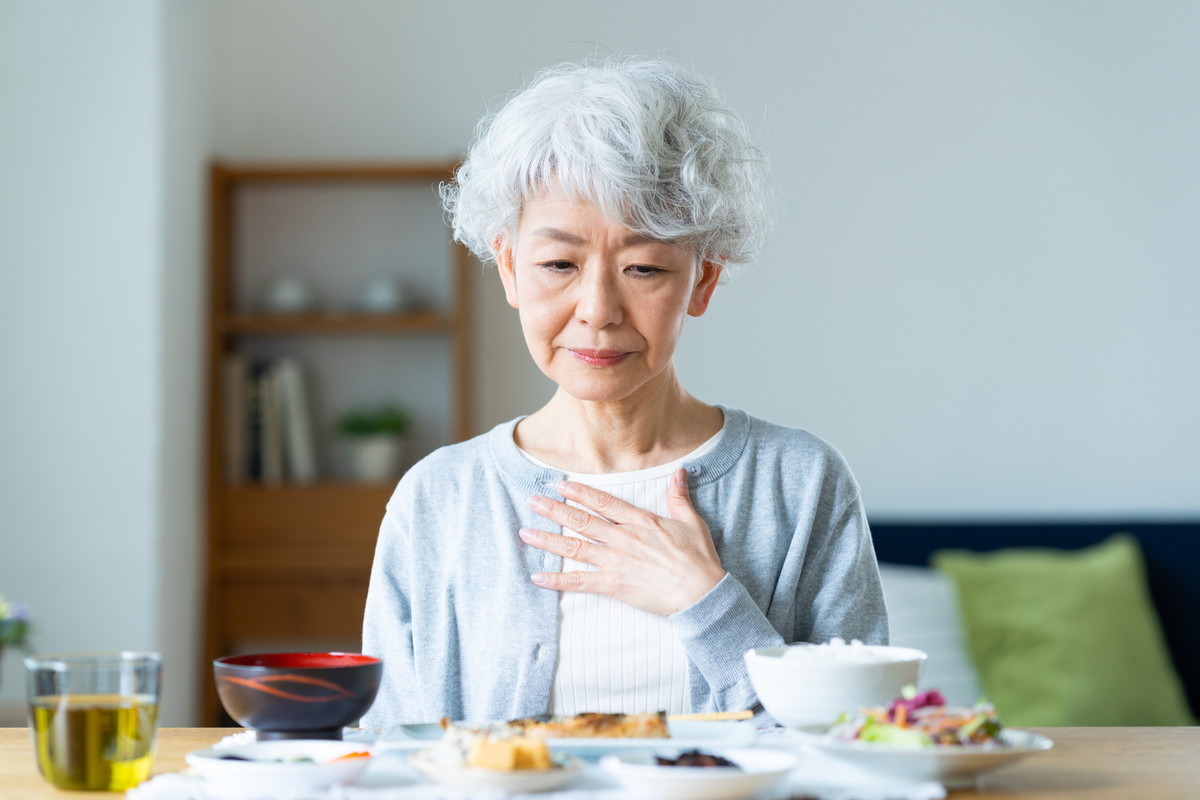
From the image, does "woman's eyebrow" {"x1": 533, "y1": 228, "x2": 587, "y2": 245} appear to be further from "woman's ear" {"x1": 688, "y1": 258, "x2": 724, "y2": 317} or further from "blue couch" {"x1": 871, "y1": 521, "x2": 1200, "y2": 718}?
"blue couch" {"x1": 871, "y1": 521, "x2": 1200, "y2": 718}

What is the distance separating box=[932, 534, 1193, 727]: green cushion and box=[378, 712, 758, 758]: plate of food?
2.19 metres

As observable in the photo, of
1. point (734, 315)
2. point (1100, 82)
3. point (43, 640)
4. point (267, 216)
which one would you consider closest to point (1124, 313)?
point (1100, 82)

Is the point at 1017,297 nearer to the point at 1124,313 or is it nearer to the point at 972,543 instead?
the point at 1124,313

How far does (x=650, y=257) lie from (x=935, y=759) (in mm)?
658

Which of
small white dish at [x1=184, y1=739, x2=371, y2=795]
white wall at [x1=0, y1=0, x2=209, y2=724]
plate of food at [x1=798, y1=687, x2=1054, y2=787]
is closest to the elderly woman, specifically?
plate of food at [x1=798, y1=687, x2=1054, y2=787]

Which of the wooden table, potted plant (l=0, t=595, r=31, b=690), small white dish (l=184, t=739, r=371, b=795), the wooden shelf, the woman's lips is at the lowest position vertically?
potted plant (l=0, t=595, r=31, b=690)

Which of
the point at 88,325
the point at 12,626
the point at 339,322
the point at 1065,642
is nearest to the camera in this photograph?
the point at 12,626

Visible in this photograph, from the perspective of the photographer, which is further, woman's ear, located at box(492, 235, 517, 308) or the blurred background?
the blurred background

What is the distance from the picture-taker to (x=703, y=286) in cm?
150

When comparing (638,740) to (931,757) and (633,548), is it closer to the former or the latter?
(931,757)

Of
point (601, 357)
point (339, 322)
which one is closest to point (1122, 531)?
point (339, 322)

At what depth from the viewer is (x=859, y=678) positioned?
3.13ft

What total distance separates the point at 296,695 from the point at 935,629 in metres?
2.42

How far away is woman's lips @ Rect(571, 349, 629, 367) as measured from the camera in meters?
1.38
